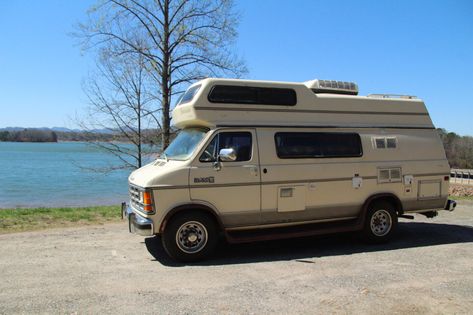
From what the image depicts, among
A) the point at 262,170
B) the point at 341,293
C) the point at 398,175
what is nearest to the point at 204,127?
the point at 262,170

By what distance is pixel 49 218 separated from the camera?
11.2 m

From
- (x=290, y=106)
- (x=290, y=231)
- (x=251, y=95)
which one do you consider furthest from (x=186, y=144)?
(x=290, y=231)

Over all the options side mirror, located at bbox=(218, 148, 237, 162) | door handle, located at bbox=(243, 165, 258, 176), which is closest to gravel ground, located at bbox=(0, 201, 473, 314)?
door handle, located at bbox=(243, 165, 258, 176)

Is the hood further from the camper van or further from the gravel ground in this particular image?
the gravel ground

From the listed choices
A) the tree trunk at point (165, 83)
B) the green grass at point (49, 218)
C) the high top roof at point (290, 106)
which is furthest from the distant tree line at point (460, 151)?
the green grass at point (49, 218)

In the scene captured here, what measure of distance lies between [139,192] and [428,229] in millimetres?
6646

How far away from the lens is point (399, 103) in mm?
8773

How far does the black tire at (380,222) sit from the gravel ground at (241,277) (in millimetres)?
259

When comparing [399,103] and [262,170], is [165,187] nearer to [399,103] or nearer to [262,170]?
[262,170]

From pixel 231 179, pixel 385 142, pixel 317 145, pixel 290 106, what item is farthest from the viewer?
pixel 385 142

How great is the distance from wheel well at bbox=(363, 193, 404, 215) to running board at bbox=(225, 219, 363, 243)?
38cm

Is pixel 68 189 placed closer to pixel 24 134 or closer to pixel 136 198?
pixel 136 198

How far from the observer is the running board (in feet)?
23.4

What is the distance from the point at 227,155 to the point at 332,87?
9.30 feet
